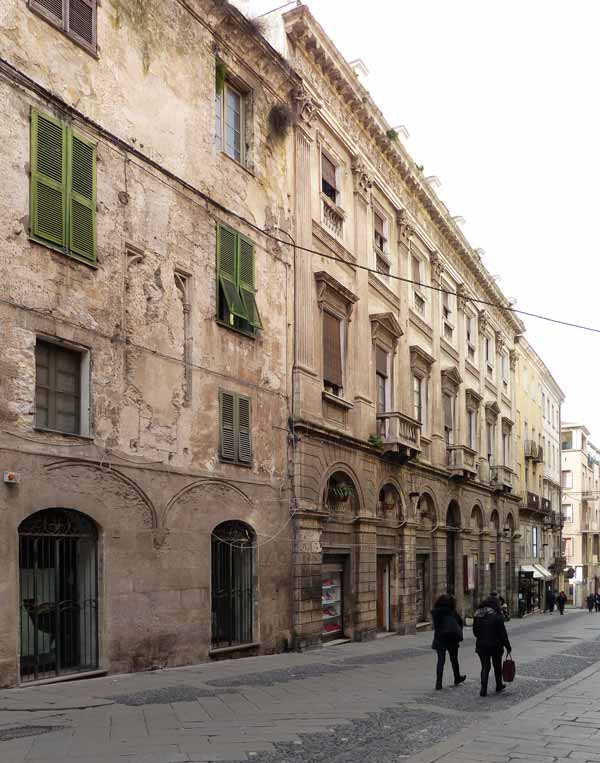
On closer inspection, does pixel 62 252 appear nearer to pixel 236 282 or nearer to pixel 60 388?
pixel 60 388

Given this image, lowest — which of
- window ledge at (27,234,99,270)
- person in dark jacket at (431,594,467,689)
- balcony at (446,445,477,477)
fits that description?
person in dark jacket at (431,594,467,689)

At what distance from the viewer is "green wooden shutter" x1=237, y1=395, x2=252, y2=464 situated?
17.5 meters

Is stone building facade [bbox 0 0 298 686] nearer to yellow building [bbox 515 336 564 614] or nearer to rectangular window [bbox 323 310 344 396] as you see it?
rectangular window [bbox 323 310 344 396]

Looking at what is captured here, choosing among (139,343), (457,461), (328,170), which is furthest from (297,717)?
(457,461)

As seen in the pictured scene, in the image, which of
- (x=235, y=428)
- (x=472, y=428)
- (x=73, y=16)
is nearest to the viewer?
(x=73, y=16)

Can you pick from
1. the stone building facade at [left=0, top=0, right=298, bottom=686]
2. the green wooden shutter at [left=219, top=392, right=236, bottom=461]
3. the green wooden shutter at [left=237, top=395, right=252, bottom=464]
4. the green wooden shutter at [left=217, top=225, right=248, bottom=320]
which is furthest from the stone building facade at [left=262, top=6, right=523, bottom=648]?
the green wooden shutter at [left=217, top=225, right=248, bottom=320]

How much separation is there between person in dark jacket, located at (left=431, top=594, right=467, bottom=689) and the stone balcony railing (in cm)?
1090

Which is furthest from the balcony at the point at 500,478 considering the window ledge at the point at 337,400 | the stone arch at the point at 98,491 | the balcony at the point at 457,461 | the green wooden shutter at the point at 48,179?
the green wooden shutter at the point at 48,179

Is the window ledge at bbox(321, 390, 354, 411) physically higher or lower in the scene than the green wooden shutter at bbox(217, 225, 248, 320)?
lower

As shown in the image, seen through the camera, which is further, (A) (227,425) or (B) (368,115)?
(B) (368,115)

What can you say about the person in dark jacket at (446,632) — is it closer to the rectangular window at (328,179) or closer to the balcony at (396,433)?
the balcony at (396,433)

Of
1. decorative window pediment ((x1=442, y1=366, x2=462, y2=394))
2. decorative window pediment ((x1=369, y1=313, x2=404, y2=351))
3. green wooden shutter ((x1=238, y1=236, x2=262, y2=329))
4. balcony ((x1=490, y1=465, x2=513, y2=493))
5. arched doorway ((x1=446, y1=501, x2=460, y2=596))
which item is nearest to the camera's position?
green wooden shutter ((x1=238, y1=236, x2=262, y2=329))

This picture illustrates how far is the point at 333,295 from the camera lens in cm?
2227

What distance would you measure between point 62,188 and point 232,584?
7.91 meters
